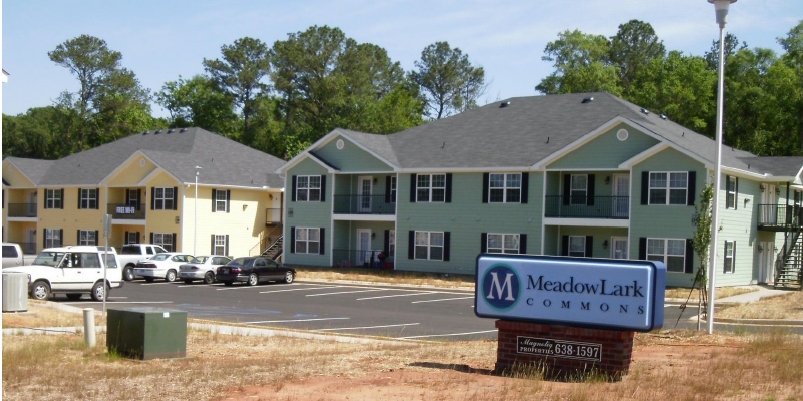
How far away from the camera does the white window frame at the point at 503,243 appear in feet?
144

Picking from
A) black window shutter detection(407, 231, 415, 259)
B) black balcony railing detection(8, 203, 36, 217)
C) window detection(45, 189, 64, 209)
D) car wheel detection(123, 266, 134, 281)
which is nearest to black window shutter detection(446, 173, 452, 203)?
black window shutter detection(407, 231, 415, 259)

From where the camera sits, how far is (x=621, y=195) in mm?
41656

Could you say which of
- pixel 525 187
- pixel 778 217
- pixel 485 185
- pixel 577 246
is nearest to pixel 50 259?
pixel 485 185

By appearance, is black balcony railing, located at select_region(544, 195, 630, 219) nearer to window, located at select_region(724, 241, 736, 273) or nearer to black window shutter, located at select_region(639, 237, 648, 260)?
black window shutter, located at select_region(639, 237, 648, 260)

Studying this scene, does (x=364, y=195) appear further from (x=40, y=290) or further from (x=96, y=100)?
(x=96, y=100)

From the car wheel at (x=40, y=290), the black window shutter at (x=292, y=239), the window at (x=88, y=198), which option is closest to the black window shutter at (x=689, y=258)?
the black window shutter at (x=292, y=239)

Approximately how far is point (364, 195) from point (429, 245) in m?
5.41

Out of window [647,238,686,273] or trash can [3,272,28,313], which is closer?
trash can [3,272,28,313]

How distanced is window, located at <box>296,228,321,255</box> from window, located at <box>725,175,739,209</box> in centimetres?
2158

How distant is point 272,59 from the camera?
297ft

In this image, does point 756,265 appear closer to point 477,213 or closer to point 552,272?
point 477,213

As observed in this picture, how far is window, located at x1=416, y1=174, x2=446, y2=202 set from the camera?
4625 cm

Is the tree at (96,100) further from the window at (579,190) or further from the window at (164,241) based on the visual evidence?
the window at (579,190)

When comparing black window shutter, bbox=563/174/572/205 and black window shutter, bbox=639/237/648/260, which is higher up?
black window shutter, bbox=563/174/572/205
